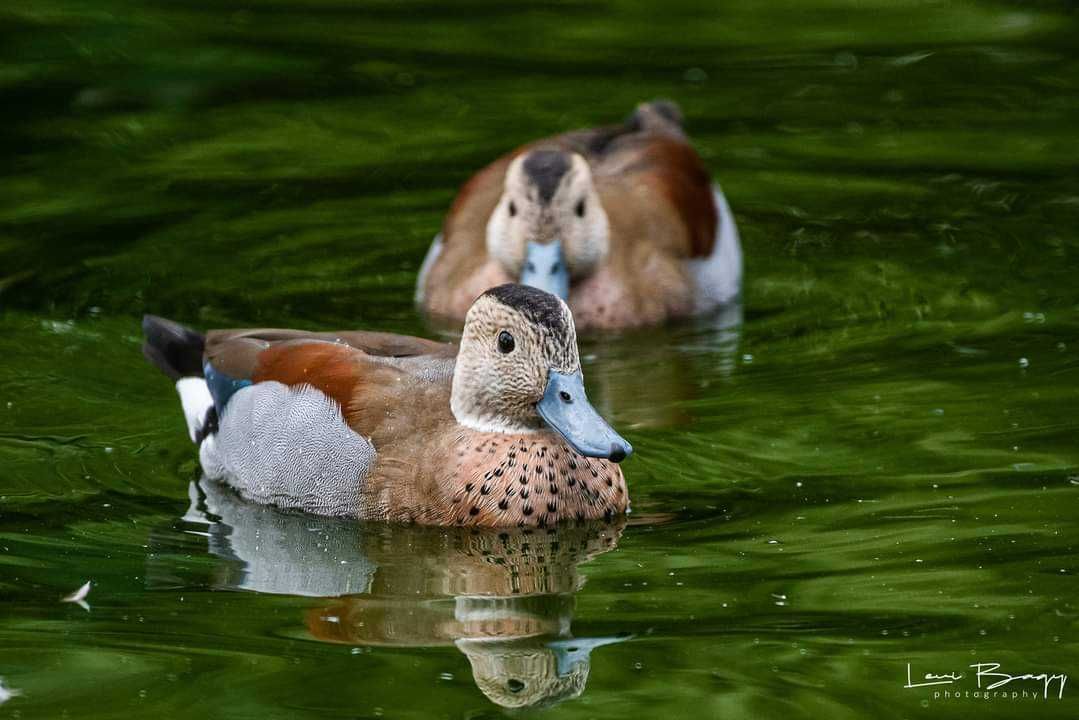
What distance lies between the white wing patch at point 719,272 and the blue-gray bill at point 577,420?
370cm

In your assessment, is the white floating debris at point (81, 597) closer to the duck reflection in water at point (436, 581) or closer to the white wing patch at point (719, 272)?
the duck reflection in water at point (436, 581)

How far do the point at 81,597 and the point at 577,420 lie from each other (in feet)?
6.36

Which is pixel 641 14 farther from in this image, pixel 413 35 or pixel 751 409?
pixel 751 409

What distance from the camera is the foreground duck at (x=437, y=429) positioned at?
828cm

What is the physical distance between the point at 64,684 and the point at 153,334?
11.0ft

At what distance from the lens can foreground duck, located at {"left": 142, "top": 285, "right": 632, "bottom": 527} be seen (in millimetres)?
8281

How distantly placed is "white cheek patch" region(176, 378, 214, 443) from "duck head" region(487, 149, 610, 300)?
258 centimetres

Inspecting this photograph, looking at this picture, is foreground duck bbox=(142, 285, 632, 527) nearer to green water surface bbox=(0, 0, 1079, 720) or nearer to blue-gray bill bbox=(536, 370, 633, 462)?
blue-gray bill bbox=(536, 370, 633, 462)

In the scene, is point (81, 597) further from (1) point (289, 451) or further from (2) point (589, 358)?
(2) point (589, 358)

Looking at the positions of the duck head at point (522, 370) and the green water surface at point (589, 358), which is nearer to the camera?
the green water surface at point (589, 358)

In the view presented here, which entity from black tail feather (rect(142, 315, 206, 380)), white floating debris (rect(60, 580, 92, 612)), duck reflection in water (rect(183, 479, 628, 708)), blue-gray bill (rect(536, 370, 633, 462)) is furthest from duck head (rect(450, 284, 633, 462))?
white floating debris (rect(60, 580, 92, 612))

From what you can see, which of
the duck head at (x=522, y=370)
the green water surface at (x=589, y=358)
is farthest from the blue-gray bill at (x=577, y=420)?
the green water surface at (x=589, y=358)

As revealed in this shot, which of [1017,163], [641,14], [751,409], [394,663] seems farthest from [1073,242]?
[394,663]

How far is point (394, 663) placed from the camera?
6812mm
